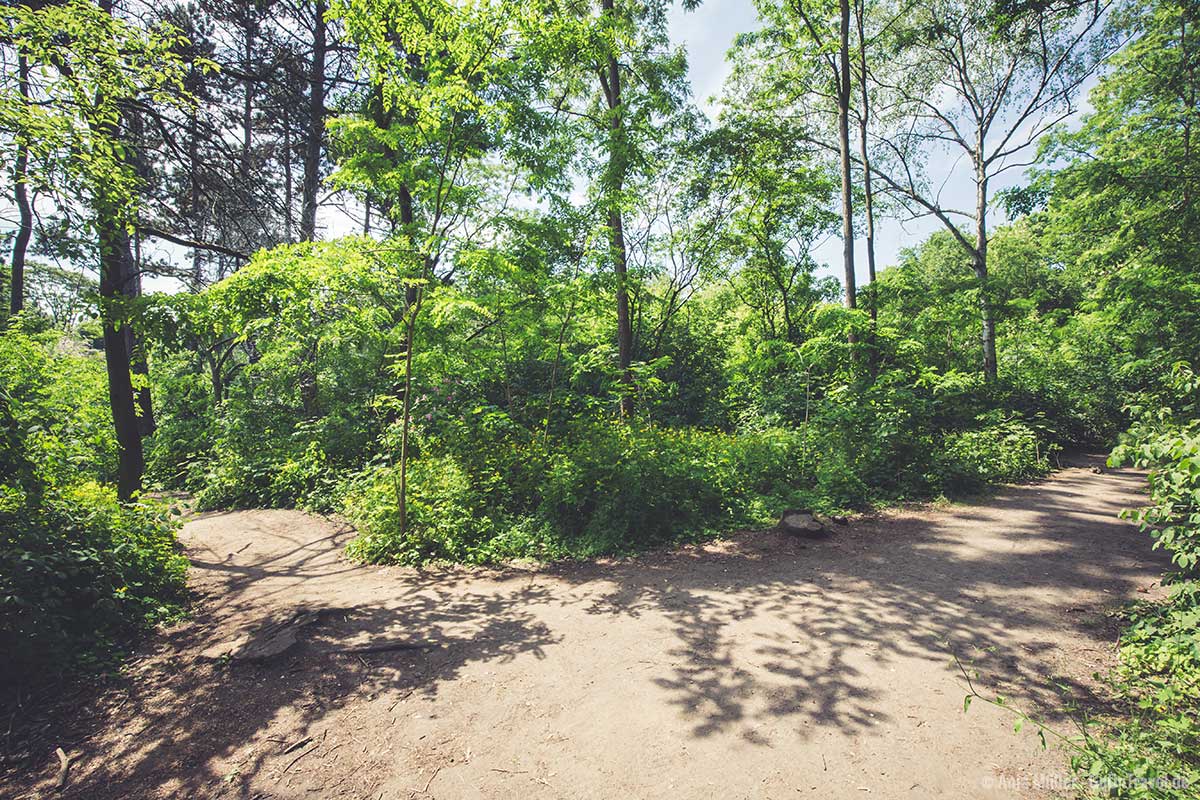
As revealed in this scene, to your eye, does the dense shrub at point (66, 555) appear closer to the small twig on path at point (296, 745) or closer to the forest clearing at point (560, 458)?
the forest clearing at point (560, 458)

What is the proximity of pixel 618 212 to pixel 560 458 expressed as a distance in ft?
16.9

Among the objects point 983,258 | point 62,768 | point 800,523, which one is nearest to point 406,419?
point 62,768

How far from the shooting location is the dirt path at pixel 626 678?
8.57ft

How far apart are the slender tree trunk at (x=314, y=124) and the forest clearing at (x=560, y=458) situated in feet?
0.44

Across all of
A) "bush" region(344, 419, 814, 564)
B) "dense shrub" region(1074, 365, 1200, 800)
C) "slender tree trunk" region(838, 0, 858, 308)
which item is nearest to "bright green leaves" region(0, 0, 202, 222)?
"bush" region(344, 419, 814, 564)

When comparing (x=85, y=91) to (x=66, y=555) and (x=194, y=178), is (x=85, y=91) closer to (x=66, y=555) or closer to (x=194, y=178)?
(x=194, y=178)

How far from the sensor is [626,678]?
11.6ft

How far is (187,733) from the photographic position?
9.97ft

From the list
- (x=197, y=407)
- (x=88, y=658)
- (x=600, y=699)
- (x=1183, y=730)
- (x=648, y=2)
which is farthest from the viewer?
Answer: (x=197, y=407)

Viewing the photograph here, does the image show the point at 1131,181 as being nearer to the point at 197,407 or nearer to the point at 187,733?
the point at 187,733

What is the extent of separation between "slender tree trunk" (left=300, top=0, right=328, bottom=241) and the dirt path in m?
7.53

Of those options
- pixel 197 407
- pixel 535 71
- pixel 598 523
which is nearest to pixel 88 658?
pixel 598 523

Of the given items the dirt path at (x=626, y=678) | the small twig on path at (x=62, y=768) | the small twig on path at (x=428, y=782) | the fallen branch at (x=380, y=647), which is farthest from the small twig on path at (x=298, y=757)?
Answer: the small twig on path at (x=62, y=768)

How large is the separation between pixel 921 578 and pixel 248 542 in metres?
9.23
